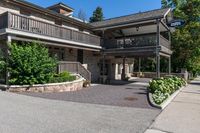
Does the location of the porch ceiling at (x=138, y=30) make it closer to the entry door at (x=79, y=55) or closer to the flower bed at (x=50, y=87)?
the entry door at (x=79, y=55)

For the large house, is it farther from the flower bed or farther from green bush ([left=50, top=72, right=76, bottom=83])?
the flower bed

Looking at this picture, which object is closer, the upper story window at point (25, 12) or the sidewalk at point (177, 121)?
the sidewalk at point (177, 121)

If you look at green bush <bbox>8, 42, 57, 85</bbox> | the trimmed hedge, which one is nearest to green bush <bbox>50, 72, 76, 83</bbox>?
the trimmed hedge

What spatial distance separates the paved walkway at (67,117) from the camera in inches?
250

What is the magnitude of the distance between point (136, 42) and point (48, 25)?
8.59 m

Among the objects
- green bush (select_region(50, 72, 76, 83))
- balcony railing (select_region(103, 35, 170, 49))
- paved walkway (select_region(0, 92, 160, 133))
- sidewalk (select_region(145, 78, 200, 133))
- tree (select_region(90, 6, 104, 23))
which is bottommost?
sidewalk (select_region(145, 78, 200, 133))

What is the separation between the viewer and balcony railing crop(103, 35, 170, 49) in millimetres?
19656

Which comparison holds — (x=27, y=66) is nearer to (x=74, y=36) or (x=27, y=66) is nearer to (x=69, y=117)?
(x=69, y=117)

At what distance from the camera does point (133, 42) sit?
68.2 feet

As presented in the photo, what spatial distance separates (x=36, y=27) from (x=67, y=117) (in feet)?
30.2

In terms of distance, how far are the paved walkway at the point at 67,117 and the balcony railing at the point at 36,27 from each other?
17.4 feet

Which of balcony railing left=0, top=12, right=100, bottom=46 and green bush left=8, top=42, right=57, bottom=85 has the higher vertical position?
balcony railing left=0, top=12, right=100, bottom=46

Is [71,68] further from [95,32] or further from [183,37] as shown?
[183,37]

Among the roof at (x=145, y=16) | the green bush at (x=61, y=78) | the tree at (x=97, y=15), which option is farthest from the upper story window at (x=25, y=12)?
the tree at (x=97, y=15)
